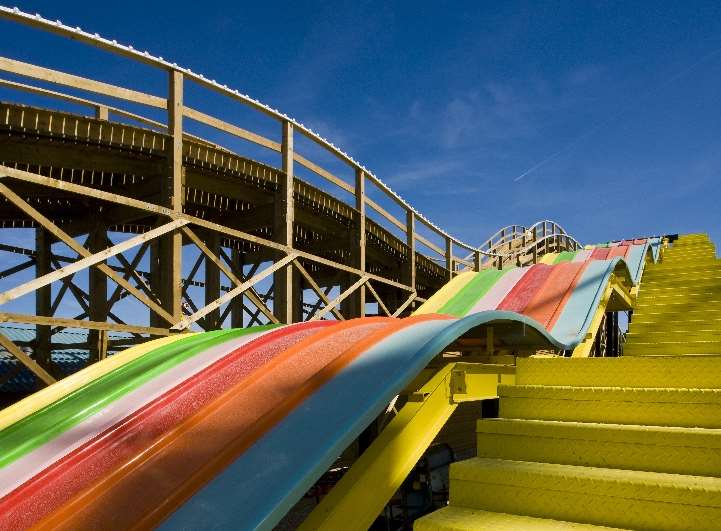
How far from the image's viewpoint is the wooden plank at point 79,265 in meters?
5.40

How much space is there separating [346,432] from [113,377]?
2347 mm

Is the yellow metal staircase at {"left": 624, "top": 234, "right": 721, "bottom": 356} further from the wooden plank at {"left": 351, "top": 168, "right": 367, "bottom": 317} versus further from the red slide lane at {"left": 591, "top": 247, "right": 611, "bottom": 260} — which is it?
the wooden plank at {"left": 351, "top": 168, "right": 367, "bottom": 317}

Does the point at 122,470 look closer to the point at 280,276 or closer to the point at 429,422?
the point at 429,422

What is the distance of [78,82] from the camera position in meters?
6.31

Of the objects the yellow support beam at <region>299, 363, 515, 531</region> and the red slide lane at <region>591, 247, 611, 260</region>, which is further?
the red slide lane at <region>591, 247, 611, 260</region>

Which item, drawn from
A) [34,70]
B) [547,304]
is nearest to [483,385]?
[547,304]

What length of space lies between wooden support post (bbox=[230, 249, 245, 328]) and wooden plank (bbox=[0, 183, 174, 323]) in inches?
183

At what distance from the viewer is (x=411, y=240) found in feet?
42.3

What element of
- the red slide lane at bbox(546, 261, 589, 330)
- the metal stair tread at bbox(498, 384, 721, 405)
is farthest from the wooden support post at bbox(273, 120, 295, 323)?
the metal stair tread at bbox(498, 384, 721, 405)

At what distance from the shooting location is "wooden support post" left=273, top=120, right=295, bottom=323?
894cm

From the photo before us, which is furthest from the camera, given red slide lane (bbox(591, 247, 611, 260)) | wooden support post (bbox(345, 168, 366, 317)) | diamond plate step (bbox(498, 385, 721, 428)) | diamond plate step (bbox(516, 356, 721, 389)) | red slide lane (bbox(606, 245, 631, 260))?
red slide lane (bbox(591, 247, 611, 260))

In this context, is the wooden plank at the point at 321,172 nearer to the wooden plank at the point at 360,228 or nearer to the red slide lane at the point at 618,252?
the wooden plank at the point at 360,228

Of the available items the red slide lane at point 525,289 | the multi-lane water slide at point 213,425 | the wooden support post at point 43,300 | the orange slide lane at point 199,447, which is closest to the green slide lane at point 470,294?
the red slide lane at point 525,289

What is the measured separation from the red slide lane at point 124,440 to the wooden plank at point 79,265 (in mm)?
2944
